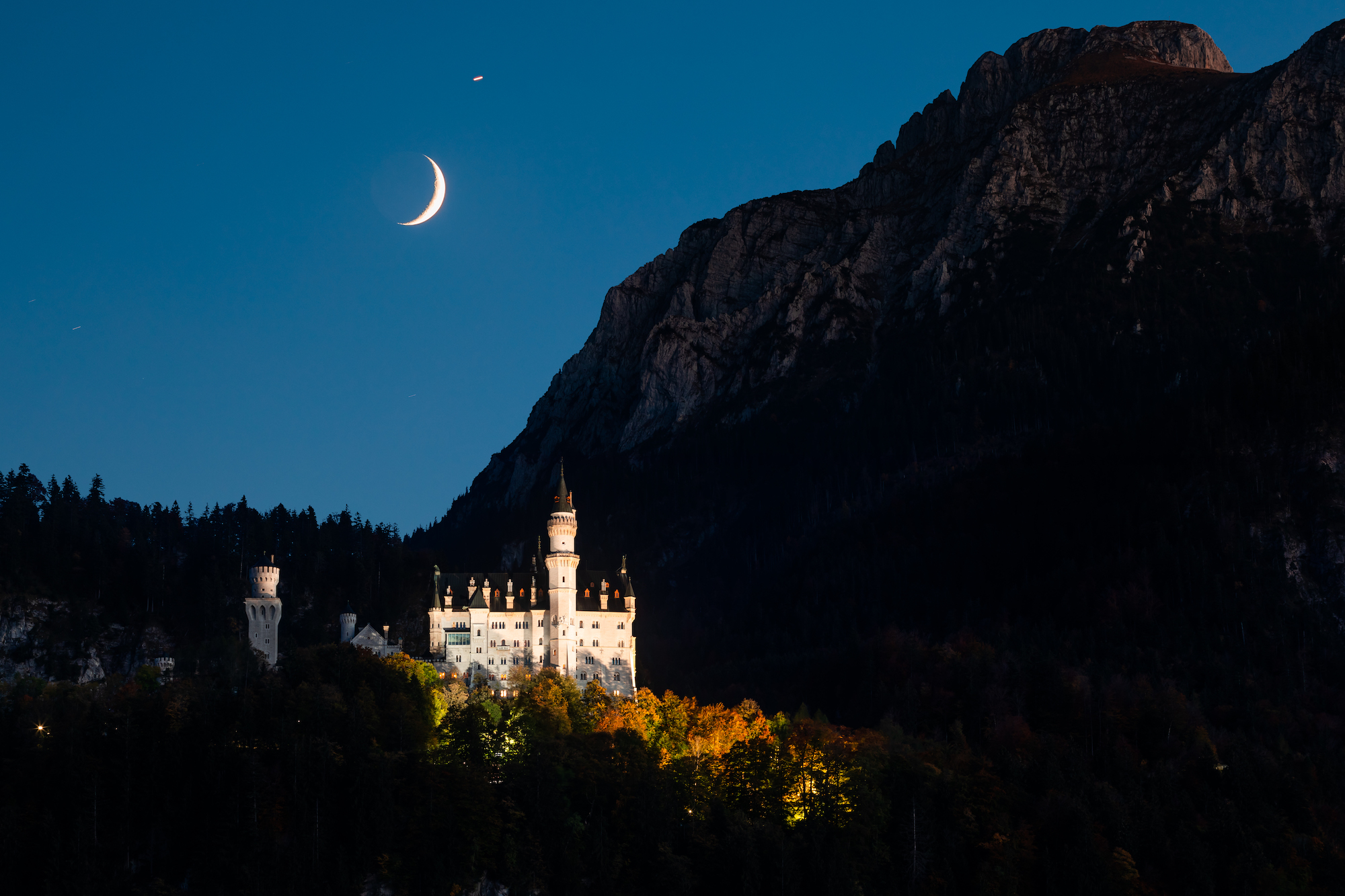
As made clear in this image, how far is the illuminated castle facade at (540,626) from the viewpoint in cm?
13375

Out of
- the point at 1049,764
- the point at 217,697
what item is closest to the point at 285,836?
the point at 217,697

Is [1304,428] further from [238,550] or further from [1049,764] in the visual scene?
[238,550]

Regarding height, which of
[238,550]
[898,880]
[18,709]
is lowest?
[898,880]

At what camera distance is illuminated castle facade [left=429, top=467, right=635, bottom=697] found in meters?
134

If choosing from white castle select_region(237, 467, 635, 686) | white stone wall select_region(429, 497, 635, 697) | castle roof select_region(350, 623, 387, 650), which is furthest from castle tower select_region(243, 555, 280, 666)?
white stone wall select_region(429, 497, 635, 697)

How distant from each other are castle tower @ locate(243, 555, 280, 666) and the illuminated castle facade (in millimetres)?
18645

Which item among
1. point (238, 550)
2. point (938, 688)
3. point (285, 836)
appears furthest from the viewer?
point (238, 550)

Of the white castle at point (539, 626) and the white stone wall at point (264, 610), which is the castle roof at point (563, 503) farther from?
the white stone wall at point (264, 610)

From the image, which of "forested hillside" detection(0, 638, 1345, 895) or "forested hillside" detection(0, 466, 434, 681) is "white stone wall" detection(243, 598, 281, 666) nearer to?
"forested hillside" detection(0, 466, 434, 681)

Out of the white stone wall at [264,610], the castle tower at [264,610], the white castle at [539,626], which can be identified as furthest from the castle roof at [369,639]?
the castle tower at [264,610]

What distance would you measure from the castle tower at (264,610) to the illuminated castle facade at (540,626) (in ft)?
61.2

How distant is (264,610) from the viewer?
142750mm

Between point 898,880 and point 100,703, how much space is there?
6294cm

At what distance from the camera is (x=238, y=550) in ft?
607
